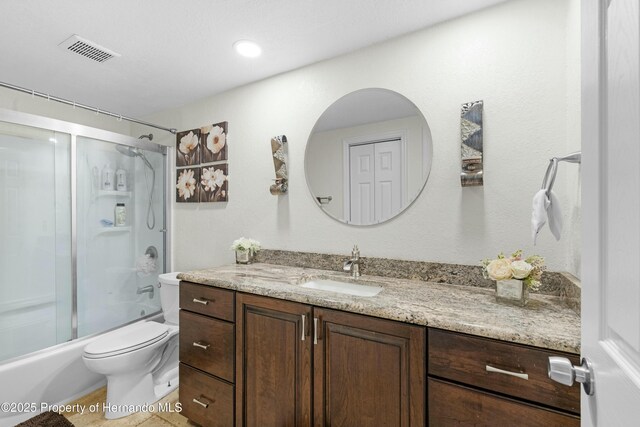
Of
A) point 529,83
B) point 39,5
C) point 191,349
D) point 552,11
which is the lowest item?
point 191,349

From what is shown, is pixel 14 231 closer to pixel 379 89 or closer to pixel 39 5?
pixel 39 5

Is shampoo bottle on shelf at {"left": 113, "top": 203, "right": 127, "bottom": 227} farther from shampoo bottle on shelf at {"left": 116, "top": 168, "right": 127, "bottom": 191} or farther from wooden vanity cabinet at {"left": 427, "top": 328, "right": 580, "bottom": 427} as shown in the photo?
wooden vanity cabinet at {"left": 427, "top": 328, "right": 580, "bottom": 427}

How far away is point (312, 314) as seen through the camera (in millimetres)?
1281

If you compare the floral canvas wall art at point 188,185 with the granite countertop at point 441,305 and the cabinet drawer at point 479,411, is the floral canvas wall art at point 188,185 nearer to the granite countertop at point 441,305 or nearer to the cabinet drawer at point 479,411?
the granite countertop at point 441,305

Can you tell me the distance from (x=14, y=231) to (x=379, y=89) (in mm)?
2544

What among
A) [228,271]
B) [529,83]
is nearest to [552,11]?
[529,83]

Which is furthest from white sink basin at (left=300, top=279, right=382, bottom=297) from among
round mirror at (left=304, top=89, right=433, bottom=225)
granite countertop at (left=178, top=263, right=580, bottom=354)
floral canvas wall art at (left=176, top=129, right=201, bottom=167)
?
floral canvas wall art at (left=176, top=129, right=201, bottom=167)

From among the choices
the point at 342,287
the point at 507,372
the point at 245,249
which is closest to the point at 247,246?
the point at 245,249

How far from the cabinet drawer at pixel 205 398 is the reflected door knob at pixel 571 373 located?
4.67 ft

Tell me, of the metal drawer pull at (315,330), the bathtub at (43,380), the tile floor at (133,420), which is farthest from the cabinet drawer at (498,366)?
the bathtub at (43,380)

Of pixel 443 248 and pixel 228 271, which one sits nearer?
pixel 443 248

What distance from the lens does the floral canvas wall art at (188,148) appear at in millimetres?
2590

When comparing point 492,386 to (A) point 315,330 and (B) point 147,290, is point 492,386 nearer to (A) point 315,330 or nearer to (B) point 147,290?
(A) point 315,330

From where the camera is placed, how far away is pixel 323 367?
49.2 inches
